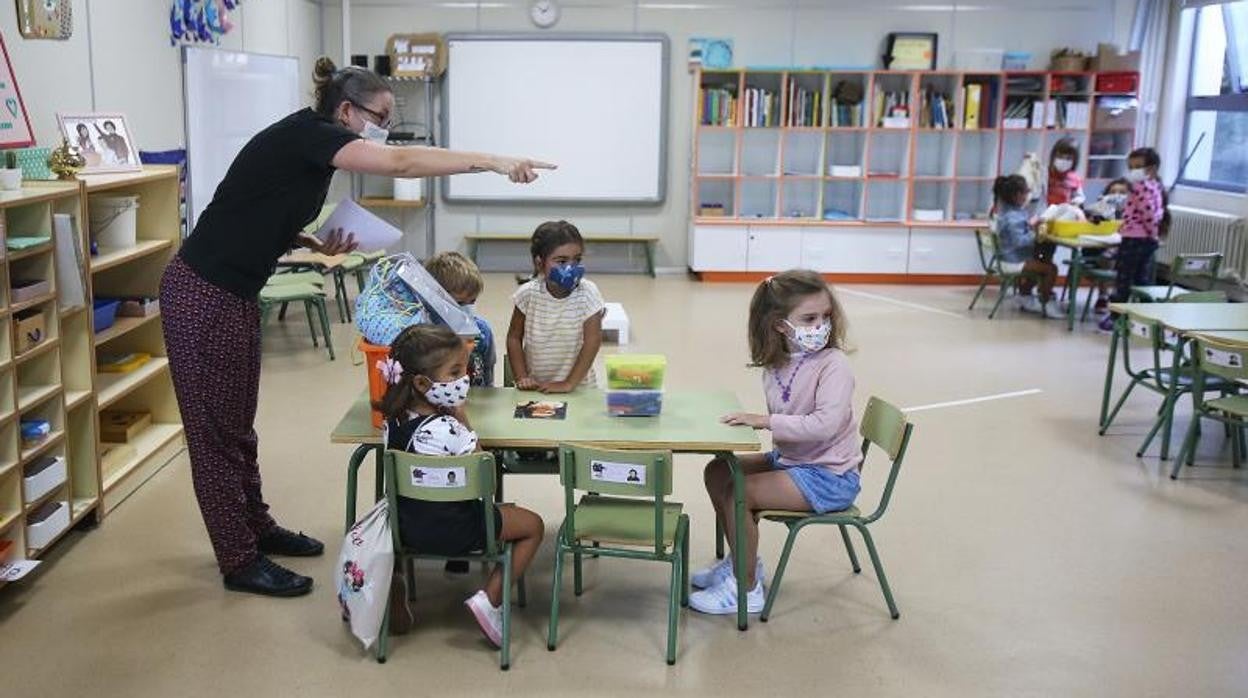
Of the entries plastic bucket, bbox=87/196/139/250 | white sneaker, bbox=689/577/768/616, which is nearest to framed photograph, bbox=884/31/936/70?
plastic bucket, bbox=87/196/139/250

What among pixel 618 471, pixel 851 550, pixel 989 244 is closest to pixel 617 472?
pixel 618 471

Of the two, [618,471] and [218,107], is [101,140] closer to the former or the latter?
[218,107]

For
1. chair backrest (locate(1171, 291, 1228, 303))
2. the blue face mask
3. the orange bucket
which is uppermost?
the blue face mask

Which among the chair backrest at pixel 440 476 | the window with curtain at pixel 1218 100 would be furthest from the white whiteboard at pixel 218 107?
the window with curtain at pixel 1218 100

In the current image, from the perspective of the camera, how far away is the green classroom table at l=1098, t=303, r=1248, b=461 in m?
5.01

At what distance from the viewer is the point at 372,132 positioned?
335 cm

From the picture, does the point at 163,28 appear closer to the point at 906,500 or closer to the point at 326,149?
the point at 326,149

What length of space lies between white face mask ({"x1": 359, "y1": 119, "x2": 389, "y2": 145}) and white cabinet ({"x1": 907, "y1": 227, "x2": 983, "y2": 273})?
7649 mm

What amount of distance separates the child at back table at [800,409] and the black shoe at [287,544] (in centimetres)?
135

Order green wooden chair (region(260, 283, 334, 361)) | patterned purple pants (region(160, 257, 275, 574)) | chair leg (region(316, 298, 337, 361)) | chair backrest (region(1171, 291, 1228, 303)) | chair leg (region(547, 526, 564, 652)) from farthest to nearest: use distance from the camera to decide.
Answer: chair leg (region(316, 298, 337, 361))
green wooden chair (region(260, 283, 334, 361))
chair backrest (region(1171, 291, 1228, 303))
patterned purple pants (region(160, 257, 275, 574))
chair leg (region(547, 526, 564, 652))

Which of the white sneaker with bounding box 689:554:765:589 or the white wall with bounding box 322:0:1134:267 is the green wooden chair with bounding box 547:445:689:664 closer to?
the white sneaker with bounding box 689:554:765:589

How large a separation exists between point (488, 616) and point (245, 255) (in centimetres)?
122

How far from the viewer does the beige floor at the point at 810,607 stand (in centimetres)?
310

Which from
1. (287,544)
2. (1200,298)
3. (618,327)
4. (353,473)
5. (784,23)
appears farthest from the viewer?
(784,23)
